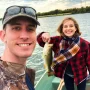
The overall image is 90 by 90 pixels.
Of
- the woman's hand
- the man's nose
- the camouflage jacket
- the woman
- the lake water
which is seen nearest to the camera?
the camouflage jacket

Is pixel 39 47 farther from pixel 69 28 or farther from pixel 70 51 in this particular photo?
pixel 69 28

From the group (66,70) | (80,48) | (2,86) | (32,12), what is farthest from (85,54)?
(2,86)

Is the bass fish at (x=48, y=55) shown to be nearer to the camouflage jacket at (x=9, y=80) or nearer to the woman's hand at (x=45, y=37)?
the woman's hand at (x=45, y=37)

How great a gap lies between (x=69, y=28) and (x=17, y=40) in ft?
6.04

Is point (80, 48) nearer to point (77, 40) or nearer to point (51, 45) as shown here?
point (77, 40)

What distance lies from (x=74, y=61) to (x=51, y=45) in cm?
39

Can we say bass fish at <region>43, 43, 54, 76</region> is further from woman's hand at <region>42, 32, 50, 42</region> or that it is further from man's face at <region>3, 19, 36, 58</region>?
man's face at <region>3, 19, 36, 58</region>

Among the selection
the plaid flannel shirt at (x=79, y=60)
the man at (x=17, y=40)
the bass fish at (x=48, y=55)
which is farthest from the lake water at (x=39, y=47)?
the man at (x=17, y=40)

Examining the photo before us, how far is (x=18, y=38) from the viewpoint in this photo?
4.57 ft

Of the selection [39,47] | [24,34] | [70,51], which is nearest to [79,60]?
[70,51]

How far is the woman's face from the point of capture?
3168 mm

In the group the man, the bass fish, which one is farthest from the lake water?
the man

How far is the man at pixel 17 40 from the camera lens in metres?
1.36

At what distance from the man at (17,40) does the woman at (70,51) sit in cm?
170
